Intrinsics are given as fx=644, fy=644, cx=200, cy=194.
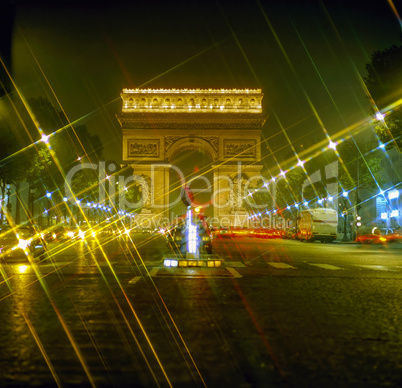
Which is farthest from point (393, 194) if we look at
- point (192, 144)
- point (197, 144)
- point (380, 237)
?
point (380, 237)

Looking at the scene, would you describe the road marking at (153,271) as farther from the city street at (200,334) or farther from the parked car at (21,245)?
the parked car at (21,245)

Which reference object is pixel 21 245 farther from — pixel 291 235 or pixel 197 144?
pixel 197 144

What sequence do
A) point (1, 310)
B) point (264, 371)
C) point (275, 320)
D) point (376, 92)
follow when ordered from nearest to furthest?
1. point (264, 371)
2. point (275, 320)
3. point (1, 310)
4. point (376, 92)

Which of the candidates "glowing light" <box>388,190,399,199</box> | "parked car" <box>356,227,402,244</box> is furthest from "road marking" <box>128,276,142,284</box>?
"glowing light" <box>388,190,399,199</box>

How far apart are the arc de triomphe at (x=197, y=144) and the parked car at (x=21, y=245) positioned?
156ft

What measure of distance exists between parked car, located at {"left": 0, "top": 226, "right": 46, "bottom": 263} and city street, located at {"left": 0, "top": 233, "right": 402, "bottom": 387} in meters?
8.38

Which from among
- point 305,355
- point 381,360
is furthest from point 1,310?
point 381,360

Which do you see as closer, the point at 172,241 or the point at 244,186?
the point at 172,241

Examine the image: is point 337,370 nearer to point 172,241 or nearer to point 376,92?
point 172,241

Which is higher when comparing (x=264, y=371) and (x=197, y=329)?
(x=197, y=329)

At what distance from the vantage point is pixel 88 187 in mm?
66312

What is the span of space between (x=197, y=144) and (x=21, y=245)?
5251 centimetres

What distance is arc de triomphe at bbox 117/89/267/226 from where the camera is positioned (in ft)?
232

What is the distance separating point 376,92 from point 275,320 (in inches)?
1120
